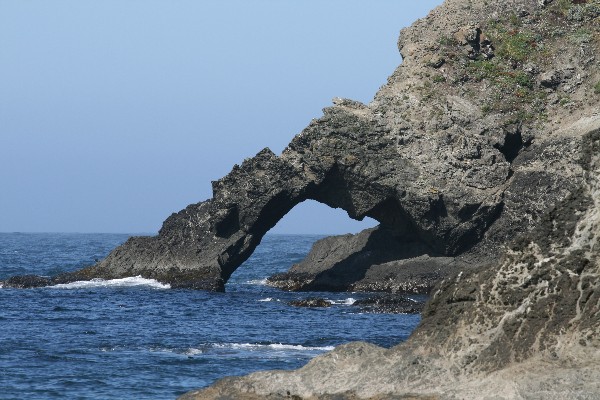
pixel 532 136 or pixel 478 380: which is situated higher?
pixel 532 136

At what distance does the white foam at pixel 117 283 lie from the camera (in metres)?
62.3

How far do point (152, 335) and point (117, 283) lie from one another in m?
22.7

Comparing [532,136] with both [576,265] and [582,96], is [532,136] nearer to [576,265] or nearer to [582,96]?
[582,96]

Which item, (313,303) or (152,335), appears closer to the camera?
(152,335)

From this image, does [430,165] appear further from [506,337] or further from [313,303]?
[506,337]

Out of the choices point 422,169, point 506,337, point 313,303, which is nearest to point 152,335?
point 313,303

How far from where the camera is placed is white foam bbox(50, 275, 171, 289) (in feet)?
205

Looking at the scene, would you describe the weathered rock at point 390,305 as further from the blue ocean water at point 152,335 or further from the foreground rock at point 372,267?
the foreground rock at point 372,267

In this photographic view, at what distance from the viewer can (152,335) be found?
135 feet

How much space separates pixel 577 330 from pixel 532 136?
4316 cm

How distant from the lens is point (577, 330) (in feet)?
53.6

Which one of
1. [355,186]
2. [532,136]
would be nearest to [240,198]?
[355,186]

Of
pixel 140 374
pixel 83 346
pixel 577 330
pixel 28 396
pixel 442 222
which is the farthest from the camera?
pixel 442 222

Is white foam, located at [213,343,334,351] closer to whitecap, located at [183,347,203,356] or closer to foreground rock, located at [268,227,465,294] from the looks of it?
whitecap, located at [183,347,203,356]
